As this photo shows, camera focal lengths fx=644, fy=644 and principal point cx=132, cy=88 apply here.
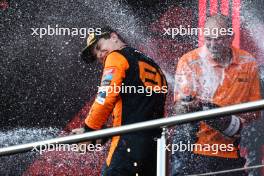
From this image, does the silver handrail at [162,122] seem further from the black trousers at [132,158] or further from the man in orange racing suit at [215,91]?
the man in orange racing suit at [215,91]

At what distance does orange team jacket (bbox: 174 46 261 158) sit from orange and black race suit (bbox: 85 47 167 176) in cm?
13

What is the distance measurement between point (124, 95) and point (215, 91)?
18.2 inches

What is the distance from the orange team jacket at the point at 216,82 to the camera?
10.5 ft

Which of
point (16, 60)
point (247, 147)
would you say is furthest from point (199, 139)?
point (16, 60)

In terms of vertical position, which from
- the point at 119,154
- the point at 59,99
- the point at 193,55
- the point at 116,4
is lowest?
the point at 119,154

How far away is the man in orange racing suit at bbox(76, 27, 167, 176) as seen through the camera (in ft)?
10.1

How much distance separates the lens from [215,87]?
3.24 meters

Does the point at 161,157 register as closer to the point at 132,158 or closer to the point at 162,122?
the point at 162,122

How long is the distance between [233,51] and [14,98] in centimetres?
118

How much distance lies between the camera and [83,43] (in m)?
3.42

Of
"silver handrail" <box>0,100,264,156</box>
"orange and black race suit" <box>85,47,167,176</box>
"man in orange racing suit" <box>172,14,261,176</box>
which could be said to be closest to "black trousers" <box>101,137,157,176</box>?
"orange and black race suit" <box>85,47,167,176</box>

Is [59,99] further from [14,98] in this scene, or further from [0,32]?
[0,32]

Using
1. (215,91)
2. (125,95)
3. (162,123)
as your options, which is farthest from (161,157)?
(215,91)

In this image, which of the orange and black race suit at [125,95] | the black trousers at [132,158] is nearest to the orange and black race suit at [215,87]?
the orange and black race suit at [125,95]
